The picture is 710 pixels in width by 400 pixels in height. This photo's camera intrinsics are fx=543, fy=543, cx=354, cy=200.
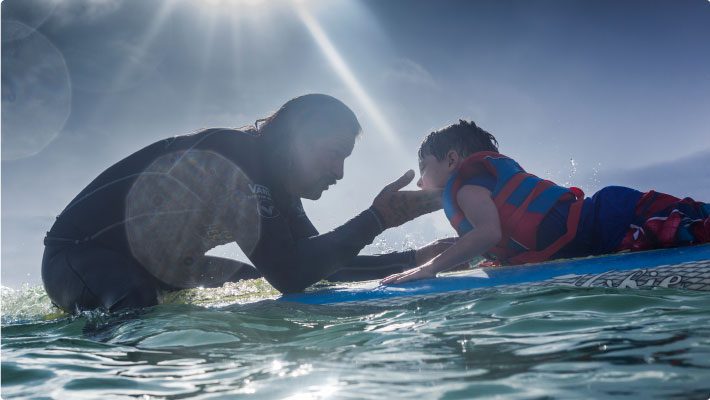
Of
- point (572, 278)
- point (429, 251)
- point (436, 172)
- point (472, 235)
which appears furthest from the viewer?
point (429, 251)

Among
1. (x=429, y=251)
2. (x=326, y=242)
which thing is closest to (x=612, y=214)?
(x=429, y=251)

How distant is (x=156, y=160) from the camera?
420cm

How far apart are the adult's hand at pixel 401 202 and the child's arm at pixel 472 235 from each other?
0.45 metres

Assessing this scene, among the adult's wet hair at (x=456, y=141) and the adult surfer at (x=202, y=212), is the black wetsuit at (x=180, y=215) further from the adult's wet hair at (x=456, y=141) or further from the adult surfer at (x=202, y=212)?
the adult's wet hair at (x=456, y=141)

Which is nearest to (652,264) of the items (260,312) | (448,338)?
(448,338)

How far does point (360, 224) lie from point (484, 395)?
3.00m

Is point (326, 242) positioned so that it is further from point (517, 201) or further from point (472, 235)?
point (517, 201)

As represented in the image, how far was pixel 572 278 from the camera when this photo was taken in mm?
3609

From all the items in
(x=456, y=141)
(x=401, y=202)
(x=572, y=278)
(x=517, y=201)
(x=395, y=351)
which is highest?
(x=456, y=141)

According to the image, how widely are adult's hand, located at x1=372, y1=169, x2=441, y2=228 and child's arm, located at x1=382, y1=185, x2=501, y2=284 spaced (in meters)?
0.45

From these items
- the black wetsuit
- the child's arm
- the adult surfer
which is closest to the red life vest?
the child's arm

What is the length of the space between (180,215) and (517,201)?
8.70 feet

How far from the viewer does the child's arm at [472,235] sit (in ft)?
13.5

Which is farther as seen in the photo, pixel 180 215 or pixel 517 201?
pixel 517 201
